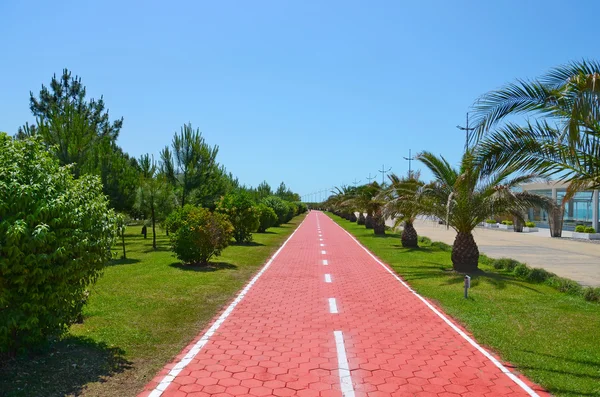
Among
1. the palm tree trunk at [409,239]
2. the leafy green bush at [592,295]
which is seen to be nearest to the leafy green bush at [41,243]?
the leafy green bush at [592,295]

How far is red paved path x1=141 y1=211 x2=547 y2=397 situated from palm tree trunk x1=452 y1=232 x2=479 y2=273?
4.68 meters

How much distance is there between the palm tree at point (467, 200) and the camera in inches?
568

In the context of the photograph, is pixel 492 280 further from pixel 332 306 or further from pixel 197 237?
pixel 197 237

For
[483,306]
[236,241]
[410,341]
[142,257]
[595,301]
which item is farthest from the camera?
[236,241]

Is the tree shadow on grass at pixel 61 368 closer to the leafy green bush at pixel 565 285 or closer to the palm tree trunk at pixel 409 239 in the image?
the leafy green bush at pixel 565 285

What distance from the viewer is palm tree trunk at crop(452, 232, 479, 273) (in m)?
15.2

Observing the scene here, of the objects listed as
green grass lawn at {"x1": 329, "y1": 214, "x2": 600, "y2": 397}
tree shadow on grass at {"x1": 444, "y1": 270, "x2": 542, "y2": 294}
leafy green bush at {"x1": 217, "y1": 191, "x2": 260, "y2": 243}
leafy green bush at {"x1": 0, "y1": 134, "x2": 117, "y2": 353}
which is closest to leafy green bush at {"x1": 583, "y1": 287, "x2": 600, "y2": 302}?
green grass lawn at {"x1": 329, "y1": 214, "x2": 600, "y2": 397}

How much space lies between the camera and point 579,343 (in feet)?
24.3

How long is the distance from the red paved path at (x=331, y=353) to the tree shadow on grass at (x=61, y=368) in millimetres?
737

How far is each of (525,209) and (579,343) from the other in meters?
7.98

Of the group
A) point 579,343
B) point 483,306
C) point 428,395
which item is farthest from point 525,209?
point 428,395

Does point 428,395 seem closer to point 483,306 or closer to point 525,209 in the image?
point 483,306

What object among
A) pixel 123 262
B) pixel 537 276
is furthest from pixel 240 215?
pixel 537 276

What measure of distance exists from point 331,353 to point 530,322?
Result: 14.4ft
